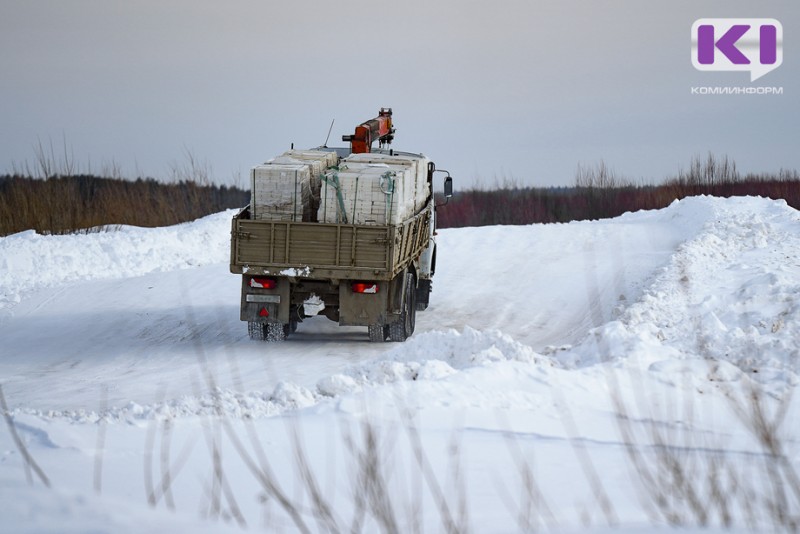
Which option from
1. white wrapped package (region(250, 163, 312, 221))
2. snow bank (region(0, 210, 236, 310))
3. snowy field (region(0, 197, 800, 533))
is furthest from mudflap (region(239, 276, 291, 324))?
snow bank (region(0, 210, 236, 310))

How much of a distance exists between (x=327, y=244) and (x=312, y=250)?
0.25 meters

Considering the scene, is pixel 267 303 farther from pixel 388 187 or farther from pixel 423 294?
A: pixel 423 294

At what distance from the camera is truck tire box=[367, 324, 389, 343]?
50.9 ft

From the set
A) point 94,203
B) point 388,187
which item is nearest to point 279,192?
point 388,187

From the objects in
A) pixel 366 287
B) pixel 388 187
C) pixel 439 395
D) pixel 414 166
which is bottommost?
pixel 439 395

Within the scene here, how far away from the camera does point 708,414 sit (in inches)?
358

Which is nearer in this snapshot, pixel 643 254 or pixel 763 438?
pixel 763 438

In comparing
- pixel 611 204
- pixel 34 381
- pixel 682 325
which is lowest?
pixel 34 381

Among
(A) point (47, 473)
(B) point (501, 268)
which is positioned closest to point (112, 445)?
(A) point (47, 473)

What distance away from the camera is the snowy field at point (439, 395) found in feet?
18.7

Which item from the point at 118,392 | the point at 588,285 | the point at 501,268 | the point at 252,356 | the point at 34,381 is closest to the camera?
the point at 118,392

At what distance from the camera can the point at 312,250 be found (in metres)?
14.5

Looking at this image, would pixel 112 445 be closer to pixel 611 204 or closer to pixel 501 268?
pixel 501 268

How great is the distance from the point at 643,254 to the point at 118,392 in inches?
553
